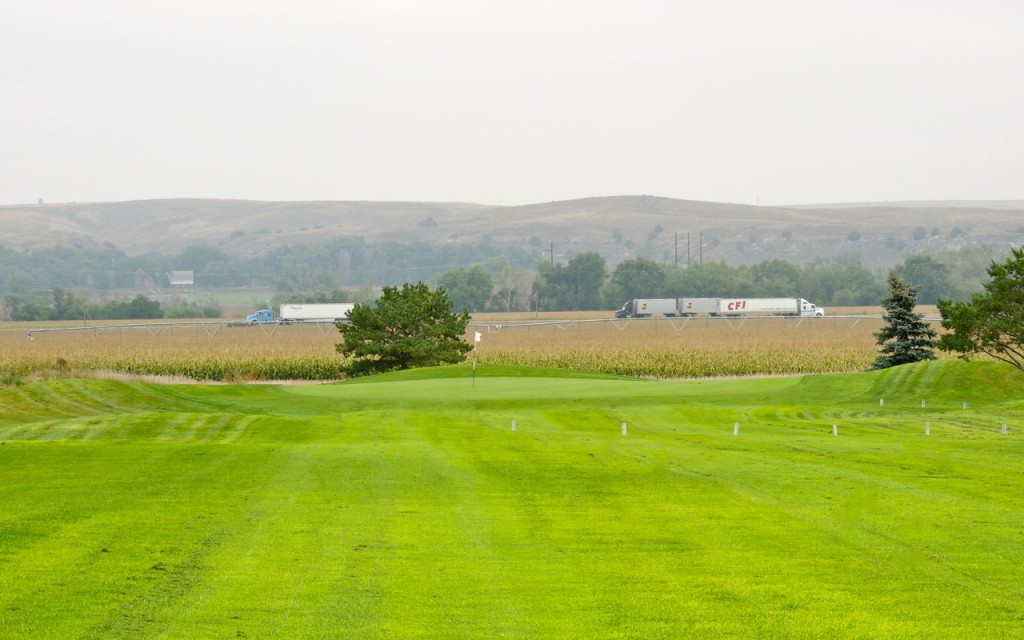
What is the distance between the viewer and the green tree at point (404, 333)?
54.6 metres

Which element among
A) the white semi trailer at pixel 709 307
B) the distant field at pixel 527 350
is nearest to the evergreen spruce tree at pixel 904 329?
the distant field at pixel 527 350

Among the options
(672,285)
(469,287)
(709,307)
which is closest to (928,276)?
(672,285)

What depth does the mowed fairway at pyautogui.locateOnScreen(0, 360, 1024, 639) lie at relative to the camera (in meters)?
9.61

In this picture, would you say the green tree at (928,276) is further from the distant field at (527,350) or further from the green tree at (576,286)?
the distant field at (527,350)

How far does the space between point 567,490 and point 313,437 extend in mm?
8596

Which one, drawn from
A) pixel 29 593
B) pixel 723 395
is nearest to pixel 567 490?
pixel 29 593

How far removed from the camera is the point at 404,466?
691 inches

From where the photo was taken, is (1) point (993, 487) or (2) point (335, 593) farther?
(1) point (993, 487)

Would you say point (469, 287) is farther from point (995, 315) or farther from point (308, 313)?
point (995, 315)

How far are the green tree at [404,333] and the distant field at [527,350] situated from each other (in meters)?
2.33

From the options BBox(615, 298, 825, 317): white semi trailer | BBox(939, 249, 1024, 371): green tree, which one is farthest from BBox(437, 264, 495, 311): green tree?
BBox(939, 249, 1024, 371): green tree

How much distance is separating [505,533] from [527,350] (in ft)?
185

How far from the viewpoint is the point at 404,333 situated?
184 feet

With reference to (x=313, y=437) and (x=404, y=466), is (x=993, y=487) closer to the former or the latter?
(x=404, y=466)
